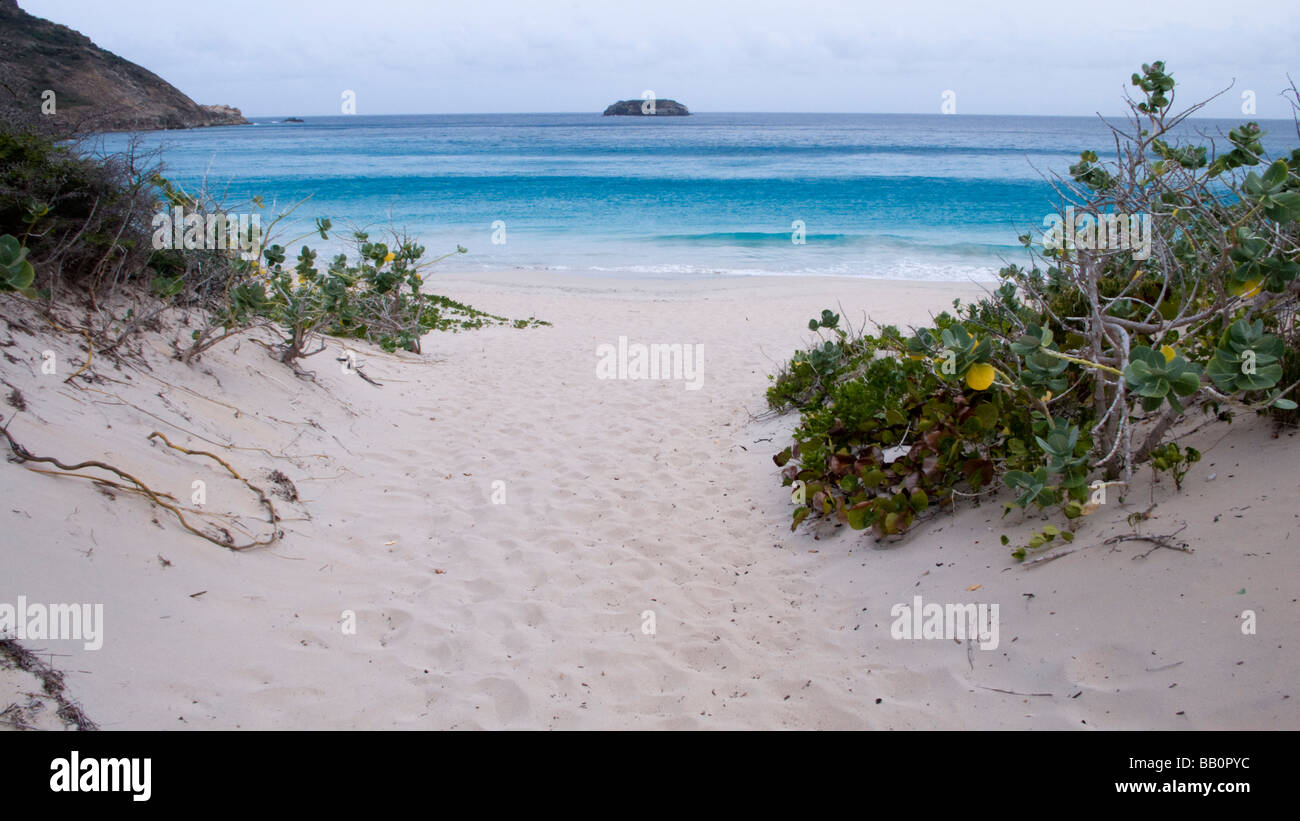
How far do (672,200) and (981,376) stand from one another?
3195 cm

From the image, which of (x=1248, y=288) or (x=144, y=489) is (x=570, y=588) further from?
(x=1248, y=288)

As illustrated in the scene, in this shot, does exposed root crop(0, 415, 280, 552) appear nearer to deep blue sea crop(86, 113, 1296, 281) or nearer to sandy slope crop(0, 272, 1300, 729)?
sandy slope crop(0, 272, 1300, 729)

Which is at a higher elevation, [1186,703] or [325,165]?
[325,165]

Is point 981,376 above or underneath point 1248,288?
underneath

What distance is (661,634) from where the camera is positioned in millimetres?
3479

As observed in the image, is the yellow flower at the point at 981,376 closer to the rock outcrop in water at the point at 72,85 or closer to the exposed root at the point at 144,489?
the exposed root at the point at 144,489

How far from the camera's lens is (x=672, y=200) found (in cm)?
3356

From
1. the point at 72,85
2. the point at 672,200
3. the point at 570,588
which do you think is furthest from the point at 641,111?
the point at 570,588

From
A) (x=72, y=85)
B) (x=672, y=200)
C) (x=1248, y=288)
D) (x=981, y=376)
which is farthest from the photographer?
Result: (x=72, y=85)

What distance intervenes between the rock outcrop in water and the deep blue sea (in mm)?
1012
